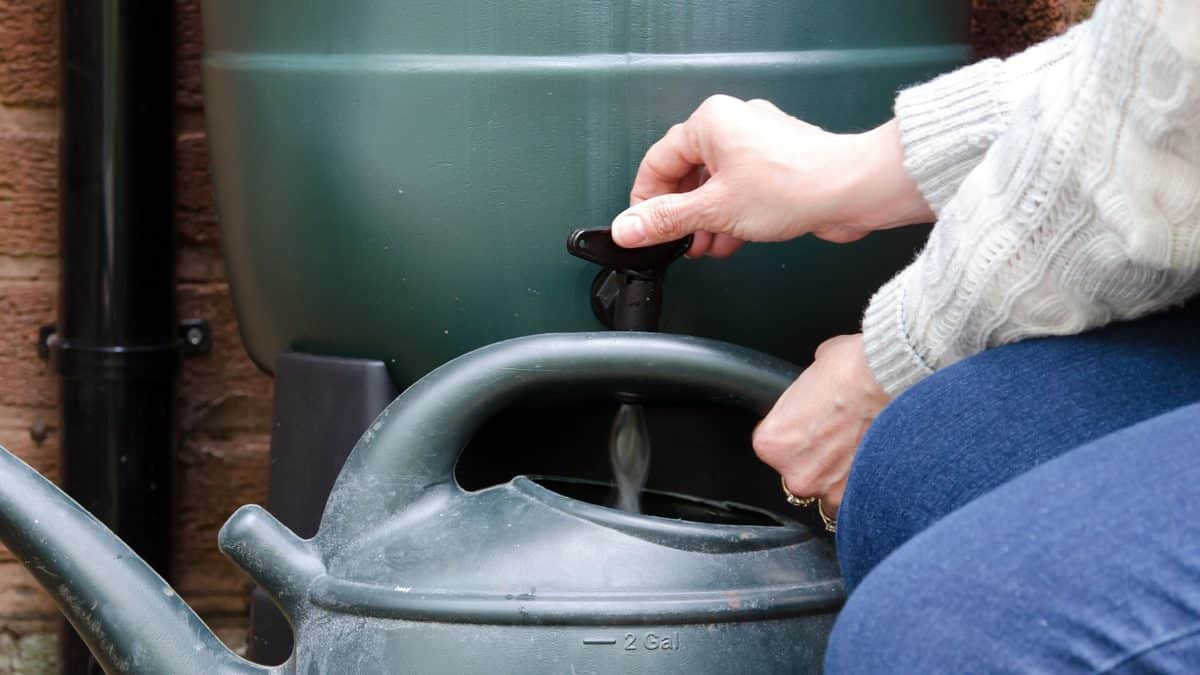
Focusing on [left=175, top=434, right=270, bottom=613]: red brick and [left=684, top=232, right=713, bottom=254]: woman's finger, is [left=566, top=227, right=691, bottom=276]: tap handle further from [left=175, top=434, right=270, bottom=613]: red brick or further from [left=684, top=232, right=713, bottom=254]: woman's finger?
[left=175, top=434, right=270, bottom=613]: red brick

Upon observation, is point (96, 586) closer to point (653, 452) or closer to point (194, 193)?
point (653, 452)

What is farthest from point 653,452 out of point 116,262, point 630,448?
point 116,262

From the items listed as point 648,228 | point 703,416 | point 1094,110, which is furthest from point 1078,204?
point 703,416

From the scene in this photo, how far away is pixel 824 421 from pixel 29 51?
96 cm

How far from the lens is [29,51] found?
139cm

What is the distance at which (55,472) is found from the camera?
1467 mm

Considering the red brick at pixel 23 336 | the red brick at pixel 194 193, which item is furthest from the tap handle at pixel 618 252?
the red brick at pixel 23 336

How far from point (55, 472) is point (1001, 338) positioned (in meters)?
1.09

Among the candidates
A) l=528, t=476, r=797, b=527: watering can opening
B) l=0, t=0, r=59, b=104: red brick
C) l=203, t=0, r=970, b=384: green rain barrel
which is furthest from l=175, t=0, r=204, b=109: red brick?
l=528, t=476, r=797, b=527: watering can opening

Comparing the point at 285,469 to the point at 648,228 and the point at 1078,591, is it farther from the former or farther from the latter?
the point at 1078,591

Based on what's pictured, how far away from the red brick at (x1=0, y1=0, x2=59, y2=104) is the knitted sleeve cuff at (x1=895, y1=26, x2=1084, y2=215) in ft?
3.00

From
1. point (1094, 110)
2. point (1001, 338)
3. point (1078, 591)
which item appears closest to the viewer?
point (1078, 591)

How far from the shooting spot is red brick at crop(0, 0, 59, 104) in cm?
137

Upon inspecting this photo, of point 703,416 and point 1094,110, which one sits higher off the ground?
point 1094,110
